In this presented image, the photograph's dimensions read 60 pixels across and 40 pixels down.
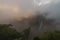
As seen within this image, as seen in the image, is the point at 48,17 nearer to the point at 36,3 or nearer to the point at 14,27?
the point at 36,3

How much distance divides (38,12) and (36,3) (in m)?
0.06

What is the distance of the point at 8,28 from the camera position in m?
0.82

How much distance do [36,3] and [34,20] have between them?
0.11 m

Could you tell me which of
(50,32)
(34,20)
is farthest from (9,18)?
(50,32)

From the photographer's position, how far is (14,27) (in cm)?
83

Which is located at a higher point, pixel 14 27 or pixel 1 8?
pixel 1 8

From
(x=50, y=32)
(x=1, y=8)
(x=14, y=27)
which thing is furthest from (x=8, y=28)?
(x=50, y=32)

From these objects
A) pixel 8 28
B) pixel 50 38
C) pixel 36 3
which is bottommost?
pixel 50 38

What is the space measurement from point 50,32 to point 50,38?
0.04 meters

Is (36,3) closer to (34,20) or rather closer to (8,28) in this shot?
(34,20)

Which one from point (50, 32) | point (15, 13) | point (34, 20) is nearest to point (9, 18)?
point (15, 13)

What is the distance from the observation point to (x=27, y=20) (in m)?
0.86

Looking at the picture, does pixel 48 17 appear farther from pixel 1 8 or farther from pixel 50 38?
pixel 1 8

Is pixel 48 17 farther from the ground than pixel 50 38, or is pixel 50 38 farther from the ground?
pixel 48 17
